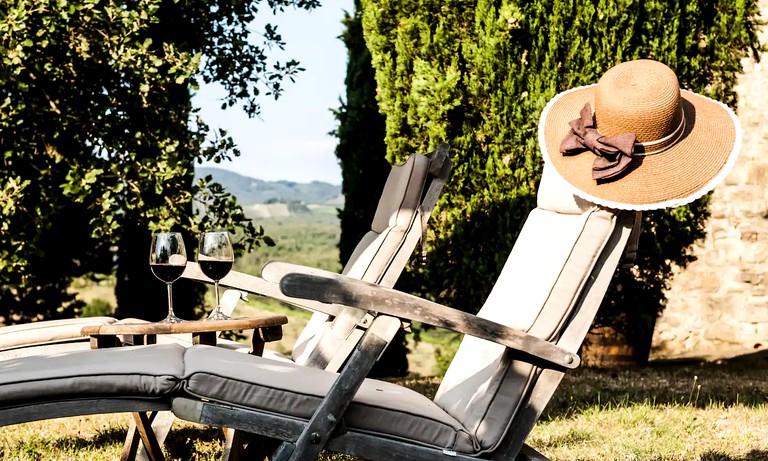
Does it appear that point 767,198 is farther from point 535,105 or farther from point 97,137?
point 97,137

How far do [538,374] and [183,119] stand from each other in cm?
354

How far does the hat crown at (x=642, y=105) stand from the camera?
226 cm

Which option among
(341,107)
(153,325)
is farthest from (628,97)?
(341,107)

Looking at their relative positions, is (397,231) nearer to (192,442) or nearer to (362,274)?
(362,274)

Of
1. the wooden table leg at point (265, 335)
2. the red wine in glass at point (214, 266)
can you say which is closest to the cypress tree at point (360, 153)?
the wooden table leg at point (265, 335)

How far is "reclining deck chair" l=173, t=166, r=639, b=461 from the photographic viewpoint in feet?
6.19

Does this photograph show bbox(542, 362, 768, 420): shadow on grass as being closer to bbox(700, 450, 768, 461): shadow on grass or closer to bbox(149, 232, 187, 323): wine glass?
bbox(700, 450, 768, 461): shadow on grass

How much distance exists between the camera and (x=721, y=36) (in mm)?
4887

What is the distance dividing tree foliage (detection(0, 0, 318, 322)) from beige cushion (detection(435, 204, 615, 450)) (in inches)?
113

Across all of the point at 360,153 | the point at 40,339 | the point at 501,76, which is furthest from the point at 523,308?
the point at 360,153

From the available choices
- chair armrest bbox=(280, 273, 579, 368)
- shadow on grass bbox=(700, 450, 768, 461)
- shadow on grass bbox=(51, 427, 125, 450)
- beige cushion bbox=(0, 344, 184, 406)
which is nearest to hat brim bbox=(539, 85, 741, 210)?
chair armrest bbox=(280, 273, 579, 368)

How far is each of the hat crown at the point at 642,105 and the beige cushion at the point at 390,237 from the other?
97 centimetres

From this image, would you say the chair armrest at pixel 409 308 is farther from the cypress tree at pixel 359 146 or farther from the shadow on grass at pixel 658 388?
the cypress tree at pixel 359 146

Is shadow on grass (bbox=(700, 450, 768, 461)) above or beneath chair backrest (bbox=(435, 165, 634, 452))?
beneath
